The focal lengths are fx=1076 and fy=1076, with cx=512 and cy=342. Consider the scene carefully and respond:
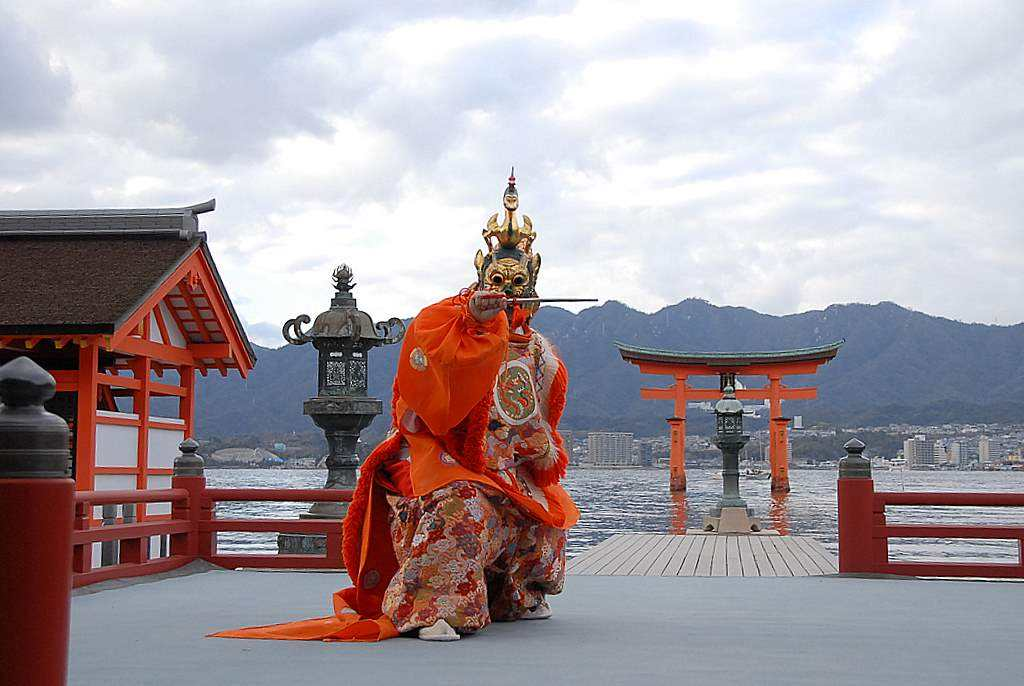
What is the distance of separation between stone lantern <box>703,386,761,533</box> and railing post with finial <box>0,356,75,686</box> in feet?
37.8

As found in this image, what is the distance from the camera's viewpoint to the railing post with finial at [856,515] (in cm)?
661

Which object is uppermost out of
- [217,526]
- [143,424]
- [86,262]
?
[86,262]

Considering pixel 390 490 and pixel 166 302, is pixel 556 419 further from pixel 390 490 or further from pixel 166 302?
pixel 166 302

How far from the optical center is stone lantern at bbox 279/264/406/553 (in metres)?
9.30

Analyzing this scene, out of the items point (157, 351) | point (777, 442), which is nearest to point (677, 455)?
point (777, 442)

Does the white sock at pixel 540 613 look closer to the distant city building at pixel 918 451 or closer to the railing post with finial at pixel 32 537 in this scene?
the railing post with finial at pixel 32 537

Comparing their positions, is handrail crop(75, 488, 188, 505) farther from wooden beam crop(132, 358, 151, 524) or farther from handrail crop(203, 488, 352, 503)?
wooden beam crop(132, 358, 151, 524)

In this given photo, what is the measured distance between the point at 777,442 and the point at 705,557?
21162 mm

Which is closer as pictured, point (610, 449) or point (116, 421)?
point (116, 421)

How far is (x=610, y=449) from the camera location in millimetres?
81062

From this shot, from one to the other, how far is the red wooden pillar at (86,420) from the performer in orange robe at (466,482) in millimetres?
4595

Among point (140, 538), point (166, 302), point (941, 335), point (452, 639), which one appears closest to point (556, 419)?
point (452, 639)

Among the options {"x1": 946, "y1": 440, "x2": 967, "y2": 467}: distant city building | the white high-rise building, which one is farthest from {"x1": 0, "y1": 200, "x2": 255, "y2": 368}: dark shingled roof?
{"x1": 946, "y1": 440, "x2": 967, "y2": 467}: distant city building

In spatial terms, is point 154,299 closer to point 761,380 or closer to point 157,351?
point 157,351
